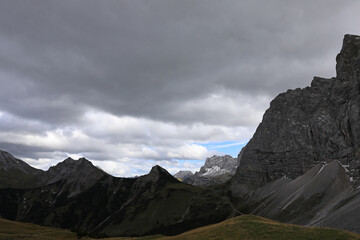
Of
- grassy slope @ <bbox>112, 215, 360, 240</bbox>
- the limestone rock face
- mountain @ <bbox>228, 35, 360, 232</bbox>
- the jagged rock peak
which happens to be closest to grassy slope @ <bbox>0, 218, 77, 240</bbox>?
grassy slope @ <bbox>112, 215, 360, 240</bbox>

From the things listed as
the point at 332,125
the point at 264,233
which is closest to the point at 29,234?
the point at 264,233

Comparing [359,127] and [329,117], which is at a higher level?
[329,117]

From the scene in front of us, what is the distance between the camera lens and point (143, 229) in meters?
200

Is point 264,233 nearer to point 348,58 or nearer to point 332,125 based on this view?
point 332,125

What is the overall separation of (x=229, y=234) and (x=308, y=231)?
1298 centimetres

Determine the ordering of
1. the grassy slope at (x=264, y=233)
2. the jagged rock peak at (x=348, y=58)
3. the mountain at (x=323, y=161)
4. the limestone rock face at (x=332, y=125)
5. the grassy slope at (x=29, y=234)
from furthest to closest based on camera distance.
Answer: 1. the jagged rock peak at (x=348, y=58)
2. the limestone rock face at (x=332, y=125)
3. the mountain at (x=323, y=161)
4. the grassy slope at (x=29, y=234)
5. the grassy slope at (x=264, y=233)

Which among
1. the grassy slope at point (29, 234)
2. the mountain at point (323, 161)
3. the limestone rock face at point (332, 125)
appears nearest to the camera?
the grassy slope at point (29, 234)

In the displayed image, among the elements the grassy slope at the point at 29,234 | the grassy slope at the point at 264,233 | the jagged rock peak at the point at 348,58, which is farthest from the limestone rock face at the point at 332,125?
the grassy slope at the point at 29,234

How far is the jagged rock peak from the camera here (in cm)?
15412

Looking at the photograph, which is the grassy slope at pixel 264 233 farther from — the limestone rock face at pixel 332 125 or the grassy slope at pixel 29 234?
the limestone rock face at pixel 332 125

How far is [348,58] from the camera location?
159m

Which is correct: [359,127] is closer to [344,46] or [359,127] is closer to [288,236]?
[344,46]

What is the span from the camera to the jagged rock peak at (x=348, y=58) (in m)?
154

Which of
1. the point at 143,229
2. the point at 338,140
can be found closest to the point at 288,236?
the point at 338,140
